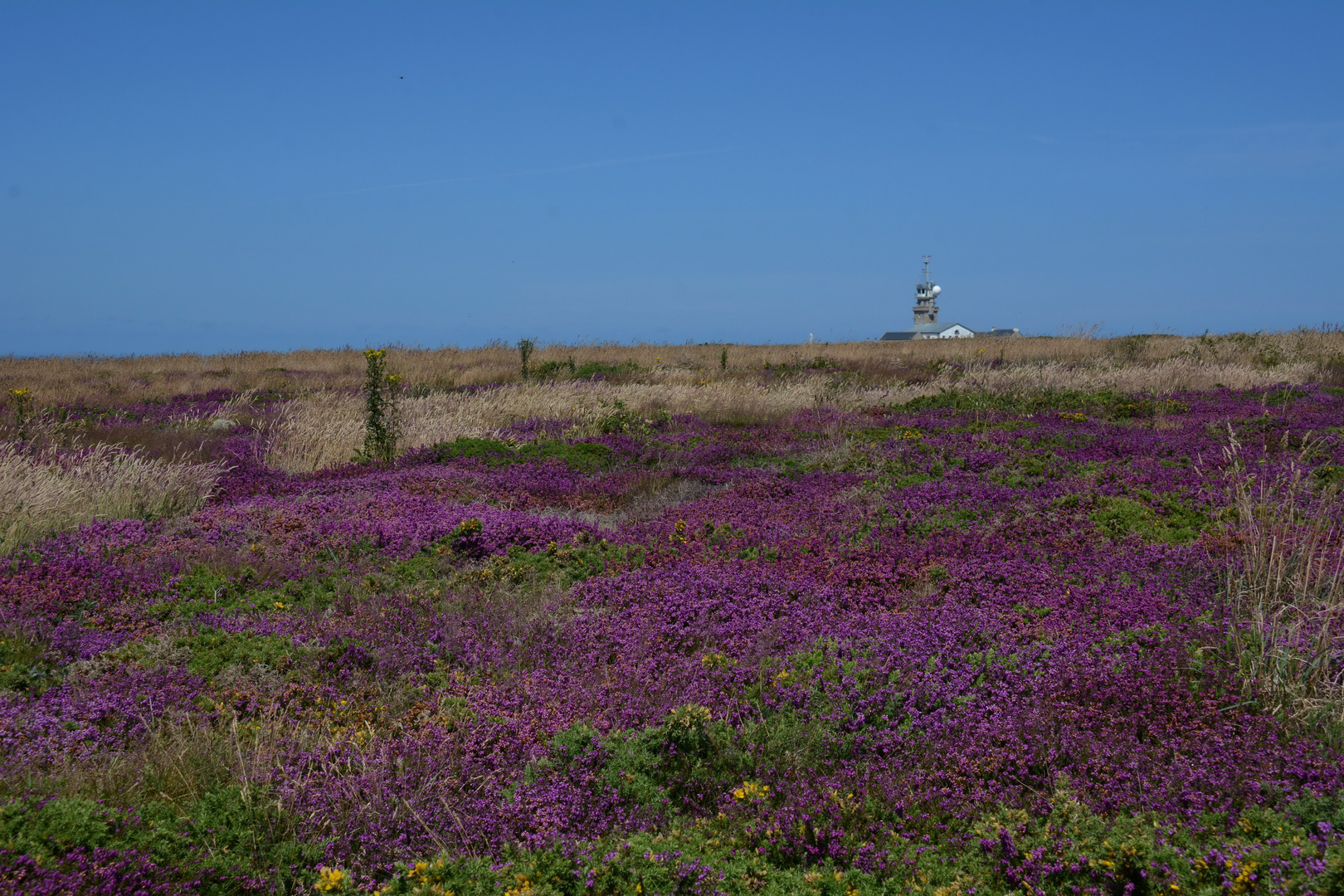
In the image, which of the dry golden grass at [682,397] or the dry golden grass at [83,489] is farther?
the dry golden grass at [682,397]

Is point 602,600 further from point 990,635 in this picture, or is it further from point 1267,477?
point 1267,477

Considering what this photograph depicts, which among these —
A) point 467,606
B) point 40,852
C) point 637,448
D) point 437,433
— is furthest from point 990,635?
point 437,433

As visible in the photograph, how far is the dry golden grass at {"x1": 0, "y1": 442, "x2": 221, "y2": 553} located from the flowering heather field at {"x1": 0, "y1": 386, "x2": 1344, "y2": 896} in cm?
56

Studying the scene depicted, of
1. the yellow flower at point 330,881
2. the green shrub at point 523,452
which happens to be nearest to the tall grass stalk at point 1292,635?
the yellow flower at point 330,881

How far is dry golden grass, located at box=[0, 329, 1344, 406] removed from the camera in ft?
74.8

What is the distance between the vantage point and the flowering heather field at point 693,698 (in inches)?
136

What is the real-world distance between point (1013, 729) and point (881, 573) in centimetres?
238

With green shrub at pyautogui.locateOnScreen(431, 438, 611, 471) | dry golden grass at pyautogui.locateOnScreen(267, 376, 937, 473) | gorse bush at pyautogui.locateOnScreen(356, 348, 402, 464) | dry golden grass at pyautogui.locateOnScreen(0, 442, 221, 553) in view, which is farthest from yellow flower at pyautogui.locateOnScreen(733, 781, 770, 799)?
dry golden grass at pyautogui.locateOnScreen(267, 376, 937, 473)

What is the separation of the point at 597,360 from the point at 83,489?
2106 centimetres

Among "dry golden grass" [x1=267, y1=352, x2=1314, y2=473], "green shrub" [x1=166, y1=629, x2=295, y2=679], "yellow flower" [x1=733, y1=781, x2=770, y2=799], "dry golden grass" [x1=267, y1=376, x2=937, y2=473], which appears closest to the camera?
"yellow flower" [x1=733, y1=781, x2=770, y2=799]

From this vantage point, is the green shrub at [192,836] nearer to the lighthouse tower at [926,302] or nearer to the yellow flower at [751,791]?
the yellow flower at [751,791]

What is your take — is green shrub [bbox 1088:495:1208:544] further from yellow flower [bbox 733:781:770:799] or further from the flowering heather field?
yellow flower [bbox 733:781:770:799]

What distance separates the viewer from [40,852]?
9.66 feet

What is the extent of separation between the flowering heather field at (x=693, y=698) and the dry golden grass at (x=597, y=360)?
14441mm
